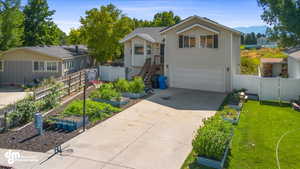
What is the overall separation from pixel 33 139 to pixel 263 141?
27.3 feet

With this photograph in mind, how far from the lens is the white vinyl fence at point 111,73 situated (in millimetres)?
21384

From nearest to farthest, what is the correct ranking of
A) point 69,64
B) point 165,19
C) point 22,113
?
point 22,113 < point 69,64 < point 165,19

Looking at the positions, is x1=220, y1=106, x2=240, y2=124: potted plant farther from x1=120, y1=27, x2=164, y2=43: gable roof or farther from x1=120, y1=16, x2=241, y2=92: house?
x1=120, y1=27, x2=164, y2=43: gable roof

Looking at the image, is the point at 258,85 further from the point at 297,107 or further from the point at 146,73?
the point at 146,73

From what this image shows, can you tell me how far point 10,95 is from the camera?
17.7 m

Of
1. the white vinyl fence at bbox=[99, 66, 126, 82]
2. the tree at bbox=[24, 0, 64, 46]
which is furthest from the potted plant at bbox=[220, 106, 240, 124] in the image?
the tree at bbox=[24, 0, 64, 46]

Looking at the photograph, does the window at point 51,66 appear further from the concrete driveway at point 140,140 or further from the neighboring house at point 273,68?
the neighboring house at point 273,68

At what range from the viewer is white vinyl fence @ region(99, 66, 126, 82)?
2138 centimetres

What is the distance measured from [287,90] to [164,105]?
7564mm

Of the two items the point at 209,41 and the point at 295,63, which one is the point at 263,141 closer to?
the point at 209,41

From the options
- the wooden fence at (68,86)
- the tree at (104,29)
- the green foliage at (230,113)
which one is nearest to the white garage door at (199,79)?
the green foliage at (230,113)

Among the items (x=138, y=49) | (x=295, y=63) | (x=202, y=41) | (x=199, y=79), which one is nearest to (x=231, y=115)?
(x=199, y=79)

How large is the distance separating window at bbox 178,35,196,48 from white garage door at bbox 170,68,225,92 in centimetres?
183

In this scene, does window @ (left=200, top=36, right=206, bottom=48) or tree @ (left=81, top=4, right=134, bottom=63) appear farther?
tree @ (left=81, top=4, right=134, bottom=63)
